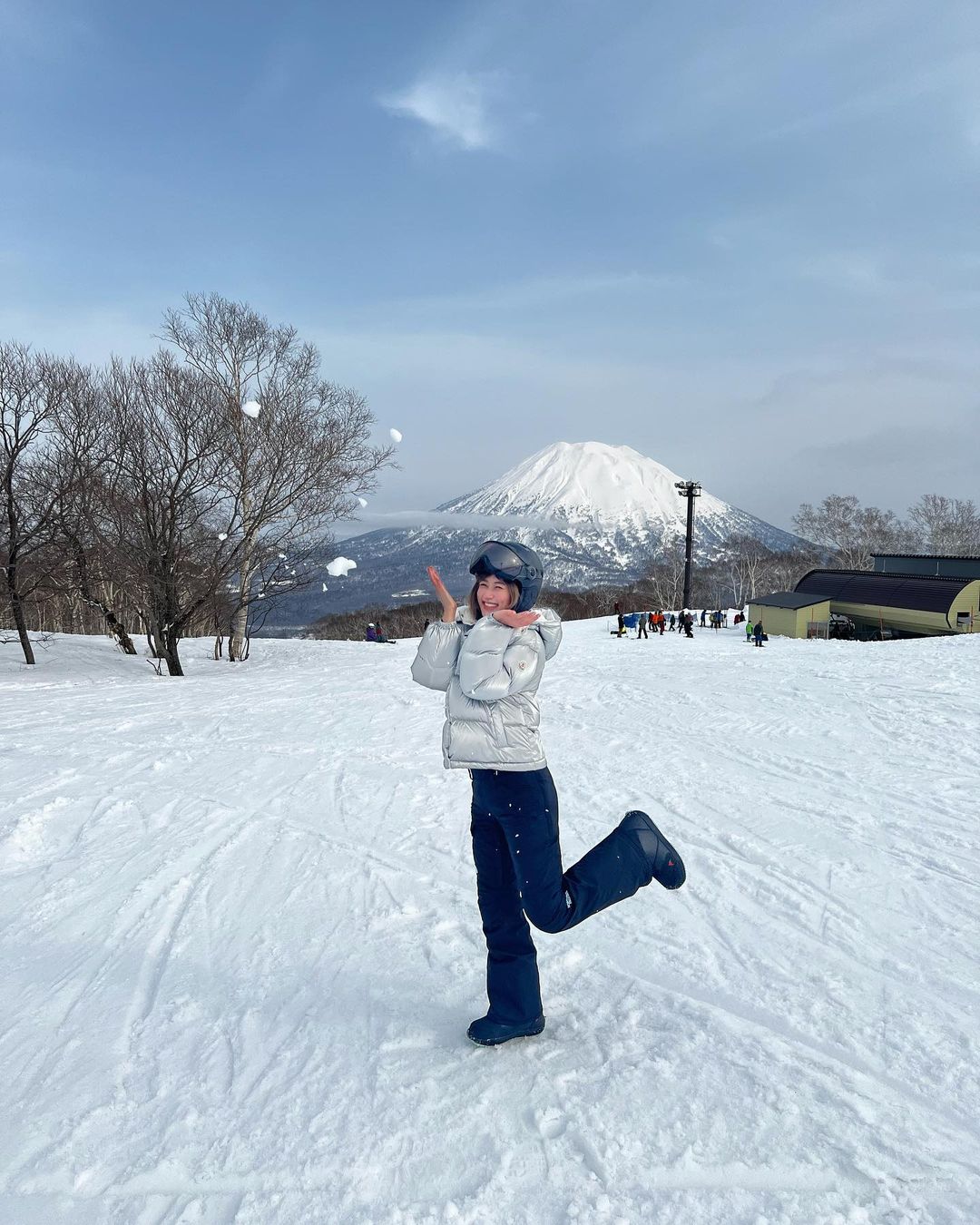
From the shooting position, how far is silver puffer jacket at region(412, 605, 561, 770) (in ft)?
7.85

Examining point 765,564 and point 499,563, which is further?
point 765,564

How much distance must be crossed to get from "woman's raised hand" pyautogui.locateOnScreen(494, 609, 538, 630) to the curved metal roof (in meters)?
33.5

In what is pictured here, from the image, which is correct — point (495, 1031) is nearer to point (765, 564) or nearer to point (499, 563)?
point (499, 563)

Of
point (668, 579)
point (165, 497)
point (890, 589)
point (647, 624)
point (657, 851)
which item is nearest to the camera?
point (657, 851)

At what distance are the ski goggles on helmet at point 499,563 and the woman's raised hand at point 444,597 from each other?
13 centimetres

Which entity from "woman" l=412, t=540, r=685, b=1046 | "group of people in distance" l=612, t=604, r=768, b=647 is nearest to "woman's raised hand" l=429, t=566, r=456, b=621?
"woman" l=412, t=540, r=685, b=1046

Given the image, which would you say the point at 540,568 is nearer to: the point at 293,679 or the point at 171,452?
the point at 293,679

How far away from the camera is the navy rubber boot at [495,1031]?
8.23 ft

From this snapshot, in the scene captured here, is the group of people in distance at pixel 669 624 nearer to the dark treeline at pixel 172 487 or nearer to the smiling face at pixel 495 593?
the dark treeline at pixel 172 487

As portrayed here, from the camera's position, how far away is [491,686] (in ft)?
7.83

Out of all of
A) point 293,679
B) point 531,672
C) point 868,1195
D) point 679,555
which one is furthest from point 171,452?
point 679,555

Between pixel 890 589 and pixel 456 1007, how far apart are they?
36.1 metres

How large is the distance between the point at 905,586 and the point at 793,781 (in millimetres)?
31609

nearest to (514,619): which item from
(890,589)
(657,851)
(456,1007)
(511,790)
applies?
(511,790)
